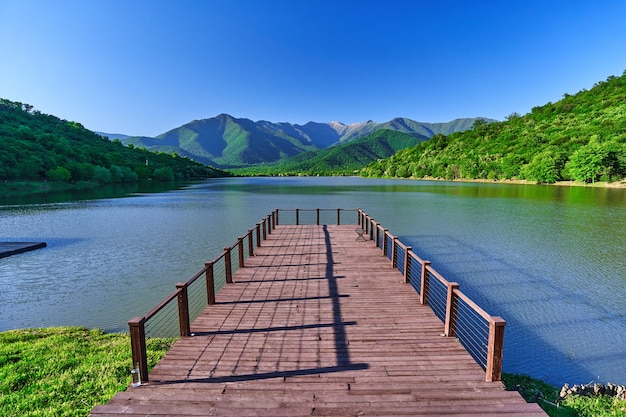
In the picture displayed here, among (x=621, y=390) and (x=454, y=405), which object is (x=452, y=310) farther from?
(x=621, y=390)

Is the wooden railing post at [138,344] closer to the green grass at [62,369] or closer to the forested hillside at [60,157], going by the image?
the green grass at [62,369]

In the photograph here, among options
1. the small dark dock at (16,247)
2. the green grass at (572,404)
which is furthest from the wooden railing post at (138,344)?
the small dark dock at (16,247)

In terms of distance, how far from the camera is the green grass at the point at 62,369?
478cm

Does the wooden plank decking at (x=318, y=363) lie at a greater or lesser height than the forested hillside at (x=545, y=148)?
lesser

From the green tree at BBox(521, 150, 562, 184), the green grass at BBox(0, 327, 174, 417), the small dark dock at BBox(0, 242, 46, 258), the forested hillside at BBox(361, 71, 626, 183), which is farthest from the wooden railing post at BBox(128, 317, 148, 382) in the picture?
the green tree at BBox(521, 150, 562, 184)

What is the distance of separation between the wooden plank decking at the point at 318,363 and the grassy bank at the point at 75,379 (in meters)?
1.24

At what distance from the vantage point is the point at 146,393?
423 centimetres

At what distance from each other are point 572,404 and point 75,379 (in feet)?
27.9

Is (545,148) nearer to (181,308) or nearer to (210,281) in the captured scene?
(210,281)

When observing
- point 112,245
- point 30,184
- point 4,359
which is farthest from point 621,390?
point 30,184

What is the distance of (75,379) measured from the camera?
5496 mm

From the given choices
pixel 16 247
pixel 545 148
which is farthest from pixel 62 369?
pixel 545 148

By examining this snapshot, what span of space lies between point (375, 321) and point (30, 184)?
269ft

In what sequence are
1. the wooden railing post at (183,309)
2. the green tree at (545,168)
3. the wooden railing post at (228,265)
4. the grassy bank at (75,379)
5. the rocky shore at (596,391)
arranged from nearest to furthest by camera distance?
1. the grassy bank at (75,379)
2. the rocky shore at (596,391)
3. the wooden railing post at (183,309)
4. the wooden railing post at (228,265)
5. the green tree at (545,168)
